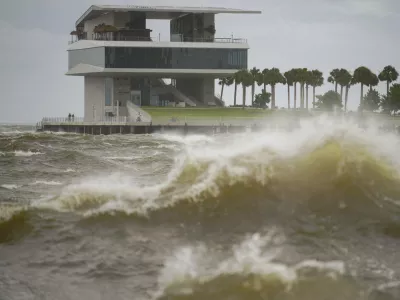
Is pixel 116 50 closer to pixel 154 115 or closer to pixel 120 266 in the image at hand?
pixel 154 115

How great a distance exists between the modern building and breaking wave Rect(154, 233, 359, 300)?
90.4 metres

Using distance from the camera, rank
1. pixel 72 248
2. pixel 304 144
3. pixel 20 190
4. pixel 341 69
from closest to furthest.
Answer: pixel 72 248 → pixel 304 144 → pixel 20 190 → pixel 341 69

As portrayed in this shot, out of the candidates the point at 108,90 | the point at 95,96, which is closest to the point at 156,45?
the point at 108,90

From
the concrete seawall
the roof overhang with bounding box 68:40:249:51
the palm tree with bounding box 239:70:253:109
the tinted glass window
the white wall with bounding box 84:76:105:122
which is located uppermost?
the roof overhang with bounding box 68:40:249:51

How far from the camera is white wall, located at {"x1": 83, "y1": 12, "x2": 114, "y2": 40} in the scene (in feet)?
349

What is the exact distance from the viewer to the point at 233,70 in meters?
104

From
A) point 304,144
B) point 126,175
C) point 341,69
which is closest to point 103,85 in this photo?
point 341,69

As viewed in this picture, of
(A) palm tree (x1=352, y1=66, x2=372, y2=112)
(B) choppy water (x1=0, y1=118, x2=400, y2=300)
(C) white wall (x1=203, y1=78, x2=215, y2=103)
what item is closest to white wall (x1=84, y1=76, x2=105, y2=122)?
(C) white wall (x1=203, y1=78, x2=215, y2=103)

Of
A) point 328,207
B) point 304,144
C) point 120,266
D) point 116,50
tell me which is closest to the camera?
point 120,266

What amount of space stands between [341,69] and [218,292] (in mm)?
114468

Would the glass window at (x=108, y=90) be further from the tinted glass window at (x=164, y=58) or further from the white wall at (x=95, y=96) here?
the tinted glass window at (x=164, y=58)

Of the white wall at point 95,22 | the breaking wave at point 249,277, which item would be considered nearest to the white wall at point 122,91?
the white wall at point 95,22

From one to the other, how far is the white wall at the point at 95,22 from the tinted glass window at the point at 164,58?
8.55 meters

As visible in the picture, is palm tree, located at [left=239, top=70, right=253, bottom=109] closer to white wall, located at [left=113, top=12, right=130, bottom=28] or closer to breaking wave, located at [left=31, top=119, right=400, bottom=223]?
white wall, located at [left=113, top=12, right=130, bottom=28]
